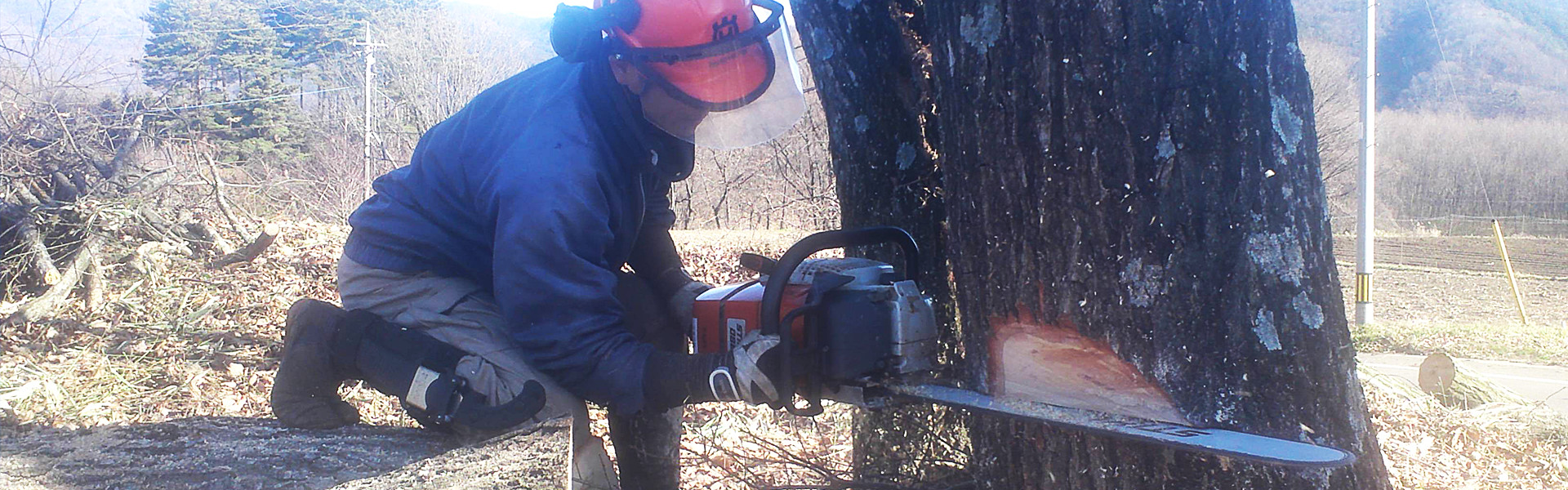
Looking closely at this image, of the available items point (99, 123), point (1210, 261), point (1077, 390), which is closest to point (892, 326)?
point (1077, 390)

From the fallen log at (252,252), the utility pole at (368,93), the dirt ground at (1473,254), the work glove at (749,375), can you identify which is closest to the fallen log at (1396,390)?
the work glove at (749,375)

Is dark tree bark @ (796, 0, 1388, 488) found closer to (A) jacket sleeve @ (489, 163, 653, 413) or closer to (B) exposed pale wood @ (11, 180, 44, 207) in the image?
(A) jacket sleeve @ (489, 163, 653, 413)

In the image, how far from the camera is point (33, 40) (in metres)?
8.10

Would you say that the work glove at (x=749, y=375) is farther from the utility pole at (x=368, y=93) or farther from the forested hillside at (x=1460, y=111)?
the utility pole at (x=368, y=93)

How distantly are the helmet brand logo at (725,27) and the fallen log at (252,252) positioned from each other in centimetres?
777

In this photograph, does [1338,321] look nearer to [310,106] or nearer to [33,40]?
[33,40]

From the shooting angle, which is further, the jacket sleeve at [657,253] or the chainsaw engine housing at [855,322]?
the jacket sleeve at [657,253]

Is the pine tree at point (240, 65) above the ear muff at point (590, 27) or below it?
→ above

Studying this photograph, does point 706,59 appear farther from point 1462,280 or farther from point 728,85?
point 1462,280

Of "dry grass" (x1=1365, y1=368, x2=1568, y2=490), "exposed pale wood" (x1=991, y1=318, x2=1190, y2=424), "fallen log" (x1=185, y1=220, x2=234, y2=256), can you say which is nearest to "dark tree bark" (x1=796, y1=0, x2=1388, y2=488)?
"exposed pale wood" (x1=991, y1=318, x2=1190, y2=424)

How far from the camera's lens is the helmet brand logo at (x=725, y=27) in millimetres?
Result: 2180

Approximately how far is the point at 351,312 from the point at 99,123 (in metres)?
7.58

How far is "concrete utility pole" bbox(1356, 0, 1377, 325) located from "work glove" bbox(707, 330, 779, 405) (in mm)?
14343

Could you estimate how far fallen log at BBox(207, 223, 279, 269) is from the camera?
26.8 ft
